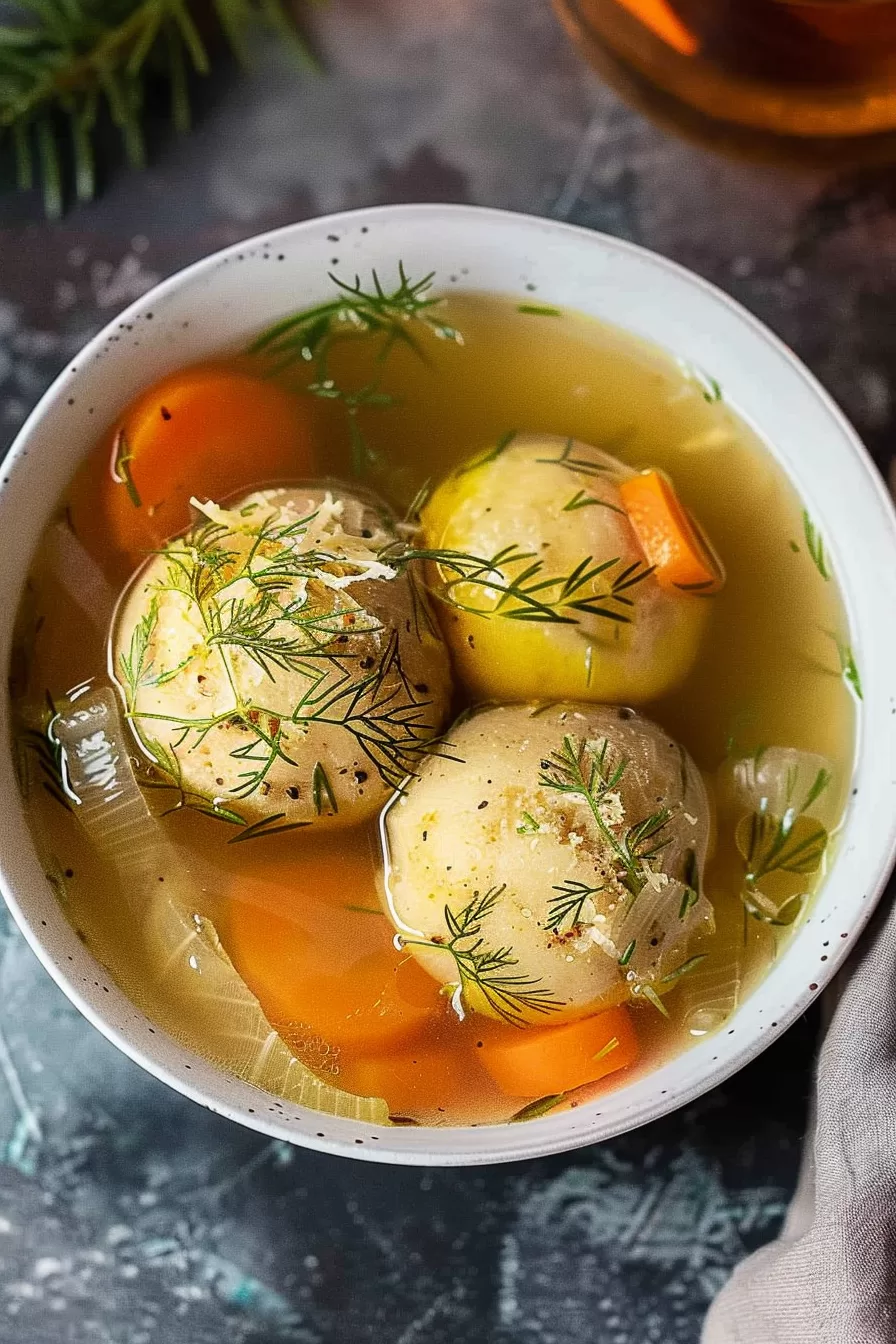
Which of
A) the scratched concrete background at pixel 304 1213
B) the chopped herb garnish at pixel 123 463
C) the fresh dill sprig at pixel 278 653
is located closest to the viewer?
the fresh dill sprig at pixel 278 653

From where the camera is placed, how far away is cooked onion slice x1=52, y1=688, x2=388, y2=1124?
999 millimetres

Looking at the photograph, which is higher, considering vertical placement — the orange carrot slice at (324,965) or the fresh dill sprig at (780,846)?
the orange carrot slice at (324,965)

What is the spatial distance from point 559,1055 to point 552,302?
65cm

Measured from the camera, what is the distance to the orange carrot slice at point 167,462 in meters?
1.05

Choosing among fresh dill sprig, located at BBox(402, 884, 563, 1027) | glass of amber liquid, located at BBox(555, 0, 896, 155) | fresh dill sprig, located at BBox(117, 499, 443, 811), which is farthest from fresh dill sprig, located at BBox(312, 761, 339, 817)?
glass of amber liquid, located at BBox(555, 0, 896, 155)

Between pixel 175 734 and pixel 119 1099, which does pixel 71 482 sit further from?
pixel 119 1099

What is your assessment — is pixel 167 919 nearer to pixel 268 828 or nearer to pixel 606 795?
pixel 268 828

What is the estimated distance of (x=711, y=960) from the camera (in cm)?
105

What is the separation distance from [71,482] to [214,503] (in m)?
0.12

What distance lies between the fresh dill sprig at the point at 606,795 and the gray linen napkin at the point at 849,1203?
248 millimetres

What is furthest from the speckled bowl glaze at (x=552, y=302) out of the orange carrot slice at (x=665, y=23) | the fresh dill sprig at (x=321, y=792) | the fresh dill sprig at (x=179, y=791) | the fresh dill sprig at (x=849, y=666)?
the orange carrot slice at (x=665, y=23)

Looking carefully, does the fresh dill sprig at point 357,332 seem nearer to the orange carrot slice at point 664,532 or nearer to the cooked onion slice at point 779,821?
the orange carrot slice at point 664,532

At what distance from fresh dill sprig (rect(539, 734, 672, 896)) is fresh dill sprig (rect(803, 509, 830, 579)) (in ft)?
0.92

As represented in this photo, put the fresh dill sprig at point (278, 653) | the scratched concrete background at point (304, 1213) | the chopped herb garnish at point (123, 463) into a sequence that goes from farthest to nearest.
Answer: the scratched concrete background at point (304, 1213) < the chopped herb garnish at point (123, 463) < the fresh dill sprig at point (278, 653)
